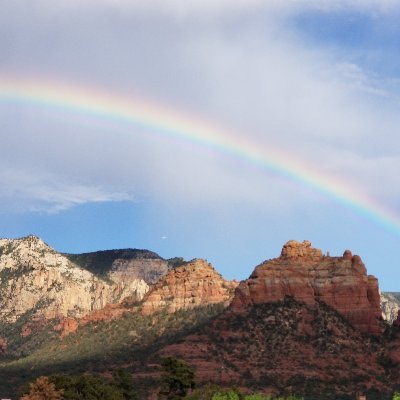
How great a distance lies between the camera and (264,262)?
195m

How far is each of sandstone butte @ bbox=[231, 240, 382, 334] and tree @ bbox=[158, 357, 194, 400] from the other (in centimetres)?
6033

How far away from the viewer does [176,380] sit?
125812 millimetres

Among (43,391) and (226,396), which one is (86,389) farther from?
(226,396)

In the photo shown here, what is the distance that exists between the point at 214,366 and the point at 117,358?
2632 centimetres

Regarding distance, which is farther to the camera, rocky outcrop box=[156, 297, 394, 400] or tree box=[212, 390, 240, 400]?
rocky outcrop box=[156, 297, 394, 400]

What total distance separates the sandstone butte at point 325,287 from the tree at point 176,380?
6033 cm

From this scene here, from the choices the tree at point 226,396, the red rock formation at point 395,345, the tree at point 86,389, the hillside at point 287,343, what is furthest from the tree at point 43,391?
the red rock formation at point 395,345

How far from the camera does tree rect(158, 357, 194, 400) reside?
125750 millimetres

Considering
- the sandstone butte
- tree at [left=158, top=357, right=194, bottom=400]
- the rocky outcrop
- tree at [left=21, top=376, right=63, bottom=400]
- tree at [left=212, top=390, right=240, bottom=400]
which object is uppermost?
the sandstone butte

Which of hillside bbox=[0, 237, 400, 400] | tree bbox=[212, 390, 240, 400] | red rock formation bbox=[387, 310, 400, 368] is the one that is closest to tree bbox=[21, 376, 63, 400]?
tree bbox=[212, 390, 240, 400]

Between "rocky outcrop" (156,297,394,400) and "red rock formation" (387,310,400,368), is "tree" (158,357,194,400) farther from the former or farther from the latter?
"red rock formation" (387,310,400,368)

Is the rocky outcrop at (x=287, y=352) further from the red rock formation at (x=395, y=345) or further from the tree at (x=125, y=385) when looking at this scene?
the tree at (x=125, y=385)

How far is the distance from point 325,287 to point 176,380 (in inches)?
2711

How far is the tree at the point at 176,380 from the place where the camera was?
125750 millimetres
